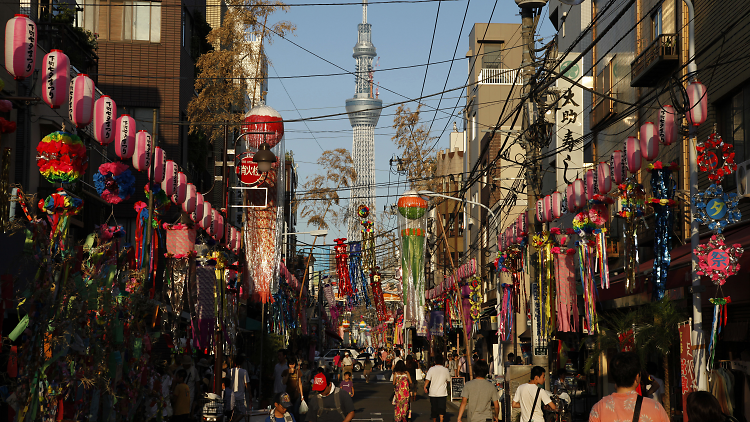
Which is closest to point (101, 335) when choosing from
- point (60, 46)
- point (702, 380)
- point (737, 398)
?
point (702, 380)

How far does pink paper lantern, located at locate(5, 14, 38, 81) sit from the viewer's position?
30.5 feet

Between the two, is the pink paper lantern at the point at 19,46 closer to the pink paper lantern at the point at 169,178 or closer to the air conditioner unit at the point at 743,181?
the pink paper lantern at the point at 169,178

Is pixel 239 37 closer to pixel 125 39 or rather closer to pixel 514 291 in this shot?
pixel 125 39

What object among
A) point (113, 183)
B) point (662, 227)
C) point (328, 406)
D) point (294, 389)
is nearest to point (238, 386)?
point (294, 389)

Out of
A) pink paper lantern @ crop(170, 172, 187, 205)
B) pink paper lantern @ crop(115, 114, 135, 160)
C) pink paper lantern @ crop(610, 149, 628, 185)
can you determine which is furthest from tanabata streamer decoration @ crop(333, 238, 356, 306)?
pink paper lantern @ crop(115, 114, 135, 160)

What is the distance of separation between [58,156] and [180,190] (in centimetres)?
529

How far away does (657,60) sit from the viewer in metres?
18.2

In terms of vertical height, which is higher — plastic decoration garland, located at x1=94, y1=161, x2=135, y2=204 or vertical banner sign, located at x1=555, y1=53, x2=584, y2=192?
vertical banner sign, located at x1=555, y1=53, x2=584, y2=192

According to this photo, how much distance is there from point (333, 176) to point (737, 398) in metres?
33.4

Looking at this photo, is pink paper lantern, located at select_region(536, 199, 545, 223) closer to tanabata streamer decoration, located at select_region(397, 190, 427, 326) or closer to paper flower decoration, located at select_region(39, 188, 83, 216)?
tanabata streamer decoration, located at select_region(397, 190, 427, 326)

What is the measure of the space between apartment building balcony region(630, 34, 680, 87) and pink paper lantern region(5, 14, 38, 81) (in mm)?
13713

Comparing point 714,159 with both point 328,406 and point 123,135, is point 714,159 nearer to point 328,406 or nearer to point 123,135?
point 328,406

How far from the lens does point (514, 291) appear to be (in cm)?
2141

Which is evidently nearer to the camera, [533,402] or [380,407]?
[533,402]
